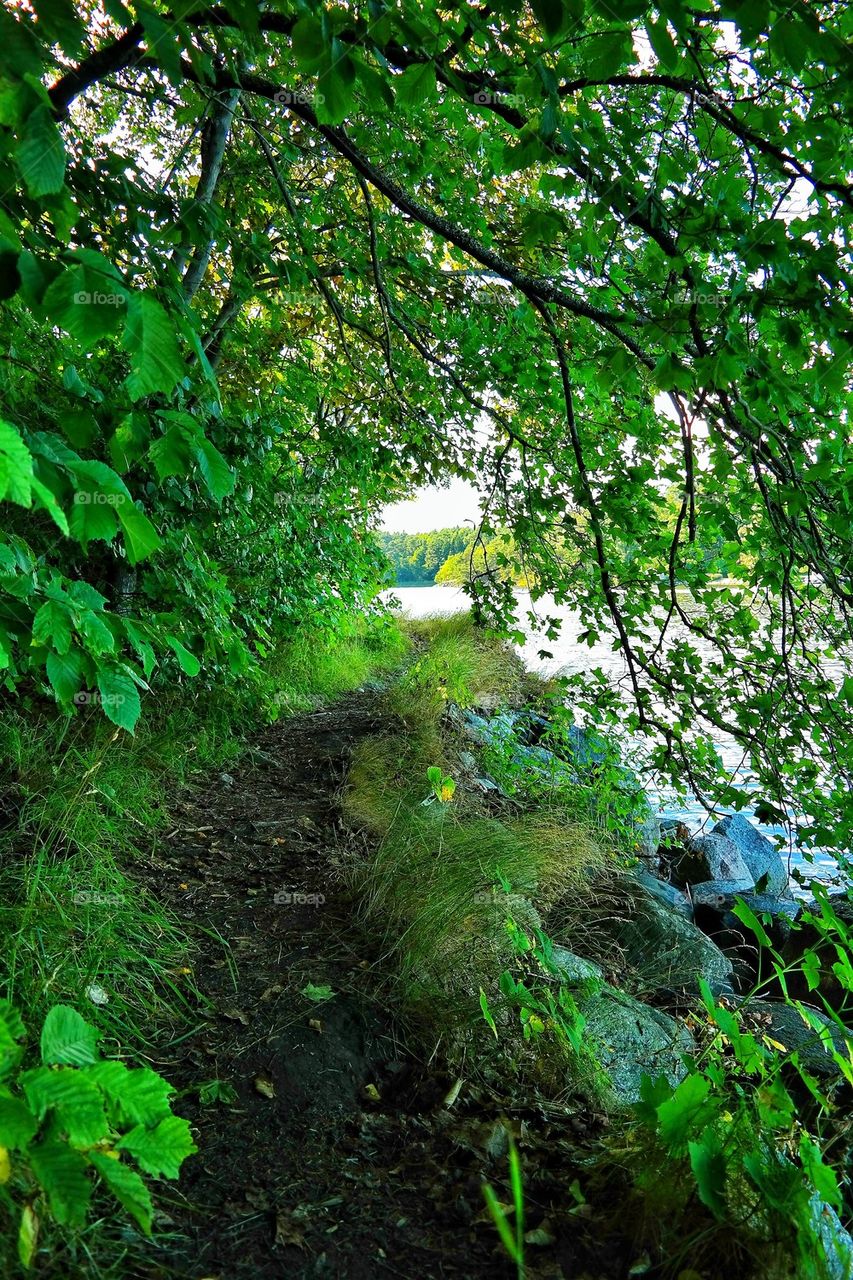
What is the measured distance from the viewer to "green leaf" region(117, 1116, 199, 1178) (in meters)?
1.10

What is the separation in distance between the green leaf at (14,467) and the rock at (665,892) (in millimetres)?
4774

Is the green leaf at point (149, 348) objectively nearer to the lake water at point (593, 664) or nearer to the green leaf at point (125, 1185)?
the green leaf at point (125, 1185)

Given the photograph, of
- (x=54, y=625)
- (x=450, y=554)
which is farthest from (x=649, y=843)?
(x=450, y=554)

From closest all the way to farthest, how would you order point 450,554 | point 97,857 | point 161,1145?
point 161,1145 → point 97,857 → point 450,554

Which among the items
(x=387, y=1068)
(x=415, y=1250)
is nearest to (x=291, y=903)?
(x=387, y=1068)

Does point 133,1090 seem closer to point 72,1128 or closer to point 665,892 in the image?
point 72,1128

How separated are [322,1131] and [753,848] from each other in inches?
238

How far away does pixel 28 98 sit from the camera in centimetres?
102

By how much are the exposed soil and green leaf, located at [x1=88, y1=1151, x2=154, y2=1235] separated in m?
0.60

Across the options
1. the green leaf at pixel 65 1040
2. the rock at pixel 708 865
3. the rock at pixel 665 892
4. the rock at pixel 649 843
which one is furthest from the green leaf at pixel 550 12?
the rock at pixel 708 865

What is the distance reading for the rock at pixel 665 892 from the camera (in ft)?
16.2

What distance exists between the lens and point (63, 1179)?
96 cm

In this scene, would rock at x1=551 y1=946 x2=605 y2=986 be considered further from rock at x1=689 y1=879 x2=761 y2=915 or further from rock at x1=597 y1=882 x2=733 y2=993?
rock at x1=689 y1=879 x2=761 y2=915

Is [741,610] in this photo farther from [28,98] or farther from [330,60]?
[28,98]
